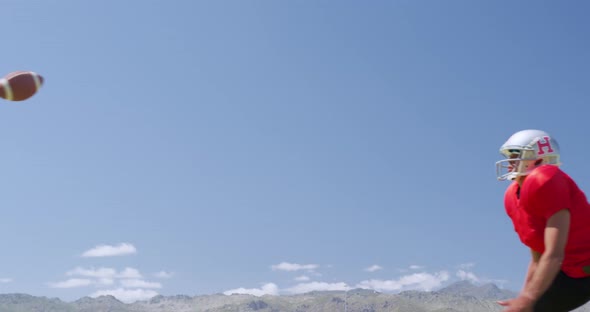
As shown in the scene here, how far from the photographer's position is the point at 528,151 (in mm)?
9883

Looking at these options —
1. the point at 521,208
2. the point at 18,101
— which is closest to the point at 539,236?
the point at 521,208

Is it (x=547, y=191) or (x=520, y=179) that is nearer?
(x=547, y=191)

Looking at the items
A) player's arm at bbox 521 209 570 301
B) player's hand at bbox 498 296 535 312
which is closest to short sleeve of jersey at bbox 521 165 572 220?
player's arm at bbox 521 209 570 301

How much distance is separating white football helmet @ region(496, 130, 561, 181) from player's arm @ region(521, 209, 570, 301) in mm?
1023

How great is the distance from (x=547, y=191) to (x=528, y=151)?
92 cm

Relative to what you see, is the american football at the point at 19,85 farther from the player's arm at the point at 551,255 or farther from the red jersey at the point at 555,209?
the player's arm at the point at 551,255

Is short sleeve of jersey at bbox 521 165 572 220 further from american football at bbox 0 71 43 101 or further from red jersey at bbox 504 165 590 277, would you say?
american football at bbox 0 71 43 101

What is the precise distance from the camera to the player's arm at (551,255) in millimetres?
8789

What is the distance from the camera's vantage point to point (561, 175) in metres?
9.41

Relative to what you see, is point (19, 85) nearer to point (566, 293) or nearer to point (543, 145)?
point (543, 145)

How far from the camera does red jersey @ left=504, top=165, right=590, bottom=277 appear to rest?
916cm

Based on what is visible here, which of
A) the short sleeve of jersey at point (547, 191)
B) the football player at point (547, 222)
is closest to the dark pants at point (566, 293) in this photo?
the football player at point (547, 222)

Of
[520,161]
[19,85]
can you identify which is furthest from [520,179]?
[19,85]

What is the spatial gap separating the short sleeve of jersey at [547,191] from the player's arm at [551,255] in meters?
0.12
